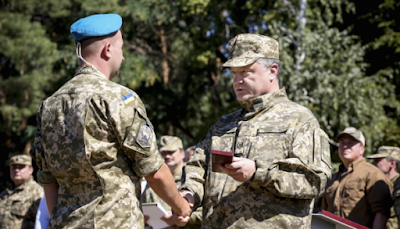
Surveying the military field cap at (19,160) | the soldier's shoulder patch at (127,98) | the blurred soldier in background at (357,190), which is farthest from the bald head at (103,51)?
the military field cap at (19,160)

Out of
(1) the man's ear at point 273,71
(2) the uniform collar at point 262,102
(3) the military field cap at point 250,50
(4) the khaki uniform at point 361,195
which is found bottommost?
(4) the khaki uniform at point 361,195

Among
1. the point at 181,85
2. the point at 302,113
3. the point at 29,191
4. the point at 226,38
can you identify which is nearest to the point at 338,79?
the point at 226,38

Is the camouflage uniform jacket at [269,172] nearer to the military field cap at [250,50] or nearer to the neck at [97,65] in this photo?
the military field cap at [250,50]

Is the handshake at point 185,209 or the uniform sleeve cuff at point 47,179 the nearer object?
the uniform sleeve cuff at point 47,179

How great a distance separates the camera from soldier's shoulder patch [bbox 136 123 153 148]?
278 cm

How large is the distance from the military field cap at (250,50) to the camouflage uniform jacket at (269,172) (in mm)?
282

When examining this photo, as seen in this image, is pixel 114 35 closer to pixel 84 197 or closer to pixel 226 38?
pixel 84 197

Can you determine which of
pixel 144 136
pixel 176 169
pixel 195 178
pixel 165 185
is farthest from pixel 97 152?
pixel 176 169

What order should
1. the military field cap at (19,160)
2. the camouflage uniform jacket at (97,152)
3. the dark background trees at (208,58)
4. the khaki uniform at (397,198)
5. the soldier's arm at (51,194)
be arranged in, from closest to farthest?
1. the camouflage uniform jacket at (97,152)
2. the soldier's arm at (51,194)
3. the khaki uniform at (397,198)
4. the military field cap at (19,160)
5. the dark background trees at (208,58)

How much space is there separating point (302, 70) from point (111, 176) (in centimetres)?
873

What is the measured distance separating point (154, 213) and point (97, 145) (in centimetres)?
212

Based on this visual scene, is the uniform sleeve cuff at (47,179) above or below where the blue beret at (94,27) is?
below

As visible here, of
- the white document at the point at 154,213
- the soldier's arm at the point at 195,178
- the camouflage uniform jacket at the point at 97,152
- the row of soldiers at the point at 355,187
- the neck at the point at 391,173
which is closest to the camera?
the camouflage uniform jacket at the point at 97,152

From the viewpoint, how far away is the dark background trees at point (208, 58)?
1091cm
